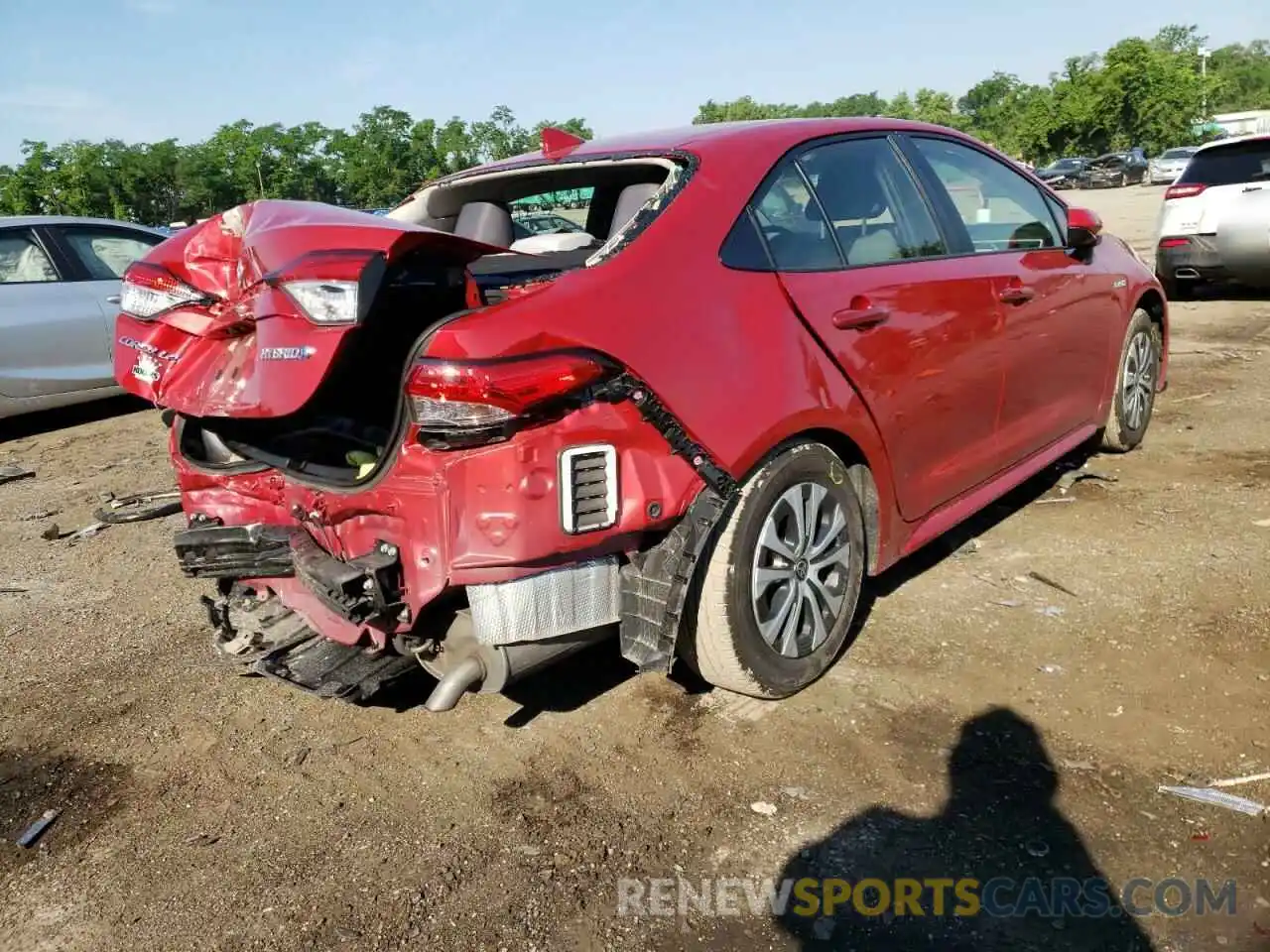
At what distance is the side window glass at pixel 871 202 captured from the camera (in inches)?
124

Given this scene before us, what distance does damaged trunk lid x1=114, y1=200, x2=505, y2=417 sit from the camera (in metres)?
2.33

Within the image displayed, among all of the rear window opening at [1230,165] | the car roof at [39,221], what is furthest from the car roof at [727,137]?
the rear window opening at [1230,165]

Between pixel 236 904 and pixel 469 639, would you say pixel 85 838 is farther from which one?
pixel 469 639

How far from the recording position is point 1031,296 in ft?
12.6

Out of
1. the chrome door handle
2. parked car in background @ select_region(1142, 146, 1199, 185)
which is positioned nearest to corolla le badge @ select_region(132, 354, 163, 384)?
the chrome door handle

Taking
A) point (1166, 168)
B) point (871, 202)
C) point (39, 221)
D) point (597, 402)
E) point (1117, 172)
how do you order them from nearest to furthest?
point (597, 402) < point (871, 202) < point (39, 221) < point (1166, 168) < point (1117, 172)

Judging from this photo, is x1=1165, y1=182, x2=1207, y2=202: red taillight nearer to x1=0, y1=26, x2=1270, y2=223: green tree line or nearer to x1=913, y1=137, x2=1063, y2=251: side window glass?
x1=913, y1=137, x2=1063, y2=251: side window glass

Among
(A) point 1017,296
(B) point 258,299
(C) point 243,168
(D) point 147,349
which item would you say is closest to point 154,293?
(D) point 147,349

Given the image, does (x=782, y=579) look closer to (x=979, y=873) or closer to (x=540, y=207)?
(x=979, y=873)

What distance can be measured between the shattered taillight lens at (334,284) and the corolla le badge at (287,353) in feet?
0.25

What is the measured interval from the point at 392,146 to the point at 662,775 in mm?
75855

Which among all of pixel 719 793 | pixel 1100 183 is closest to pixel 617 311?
pixel 719 793

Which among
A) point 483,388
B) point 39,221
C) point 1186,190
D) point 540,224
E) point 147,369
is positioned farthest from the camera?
point 1186,190

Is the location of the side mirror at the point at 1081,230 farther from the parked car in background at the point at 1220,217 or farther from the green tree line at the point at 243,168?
the green tree line at the point at 243,168
